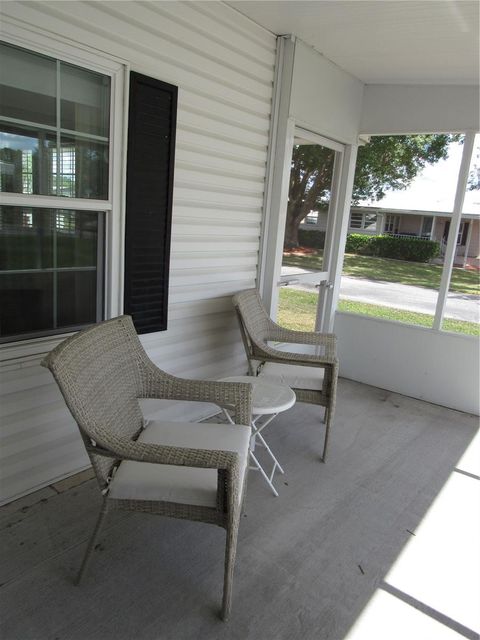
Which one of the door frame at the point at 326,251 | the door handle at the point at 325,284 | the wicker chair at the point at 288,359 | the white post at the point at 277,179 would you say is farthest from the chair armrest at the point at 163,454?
the door handle at the point at 325,284

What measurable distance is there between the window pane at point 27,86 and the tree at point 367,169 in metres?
2.07

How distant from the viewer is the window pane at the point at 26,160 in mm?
2041

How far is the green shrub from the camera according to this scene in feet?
13.4

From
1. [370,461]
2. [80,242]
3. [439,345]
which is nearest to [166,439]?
[80,242]

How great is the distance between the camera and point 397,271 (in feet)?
15.0

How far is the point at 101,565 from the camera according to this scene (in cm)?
201

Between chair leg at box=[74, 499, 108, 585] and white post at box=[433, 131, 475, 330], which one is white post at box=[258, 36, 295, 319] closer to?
white post at box=[433, 131, 475, 330]

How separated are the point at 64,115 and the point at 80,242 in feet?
1.96

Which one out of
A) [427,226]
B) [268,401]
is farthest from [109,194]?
[427,226]

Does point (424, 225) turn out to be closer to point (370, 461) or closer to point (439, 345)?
point (439, 345)

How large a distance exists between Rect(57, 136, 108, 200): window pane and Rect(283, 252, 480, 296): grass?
1.83 metres

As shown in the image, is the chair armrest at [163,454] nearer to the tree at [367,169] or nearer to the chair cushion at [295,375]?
the chair cushion at [295,375]

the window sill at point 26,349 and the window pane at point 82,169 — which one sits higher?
the window pane at point 82,169

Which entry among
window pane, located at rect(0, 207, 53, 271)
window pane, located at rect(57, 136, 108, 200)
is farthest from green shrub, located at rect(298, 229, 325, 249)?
window pane, located at rect(0, 207, 53, 271)
